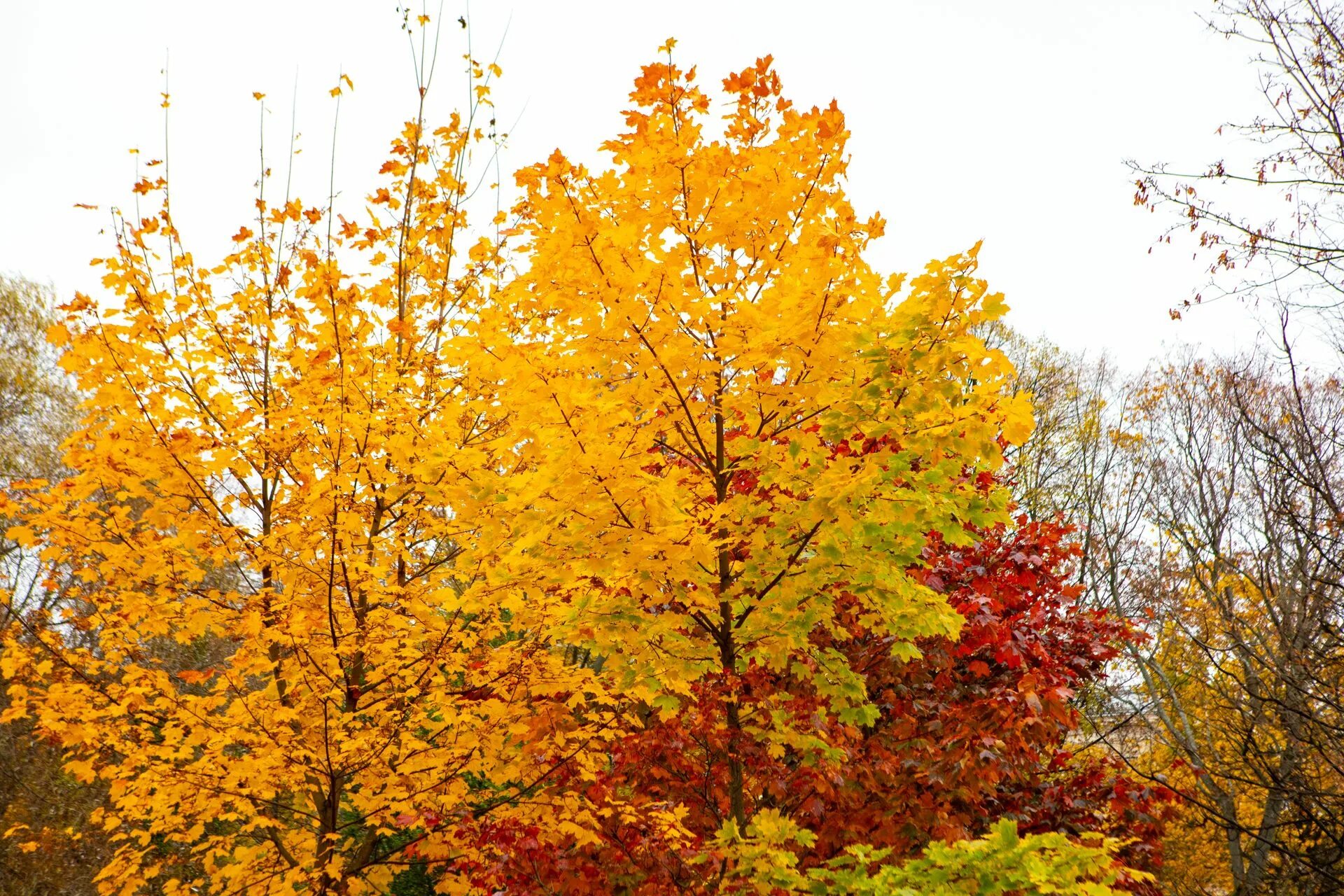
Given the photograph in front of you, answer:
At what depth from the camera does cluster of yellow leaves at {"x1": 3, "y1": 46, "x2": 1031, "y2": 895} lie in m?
3.50

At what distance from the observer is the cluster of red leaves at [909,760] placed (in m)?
4.42

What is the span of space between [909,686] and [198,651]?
11207 mm

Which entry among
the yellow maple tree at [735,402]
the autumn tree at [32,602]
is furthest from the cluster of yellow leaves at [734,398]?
the autumn tree at [32,602]

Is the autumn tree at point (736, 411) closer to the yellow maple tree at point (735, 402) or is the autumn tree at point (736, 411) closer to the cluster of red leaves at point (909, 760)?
the yellow maple tree at point (735, 402)

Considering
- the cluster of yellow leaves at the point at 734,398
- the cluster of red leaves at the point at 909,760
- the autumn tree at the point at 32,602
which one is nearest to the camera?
the cluster of yellow leaves at the point at 734,398

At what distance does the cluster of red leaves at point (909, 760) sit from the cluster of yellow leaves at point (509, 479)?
0.31 meters

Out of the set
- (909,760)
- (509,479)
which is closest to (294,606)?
(509,479)

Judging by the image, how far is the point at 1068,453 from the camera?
612 inches

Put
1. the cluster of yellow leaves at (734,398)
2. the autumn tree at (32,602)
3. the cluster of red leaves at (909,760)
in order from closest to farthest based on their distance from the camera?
the cluster of yellow leaves at (734,398) < the cluster of red leaves at (909,760) < the autumn tree at (32,602)

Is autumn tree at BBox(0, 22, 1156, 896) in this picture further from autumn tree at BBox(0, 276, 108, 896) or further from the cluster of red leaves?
autumn tree at BBox(0, 276, 108, 896)

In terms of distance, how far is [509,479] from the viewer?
144 inches

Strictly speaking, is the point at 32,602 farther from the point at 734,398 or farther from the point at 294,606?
the point at 734,398

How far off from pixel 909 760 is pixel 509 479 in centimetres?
307

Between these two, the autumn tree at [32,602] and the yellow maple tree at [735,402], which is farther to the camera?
the autumn tree at [32,602]
